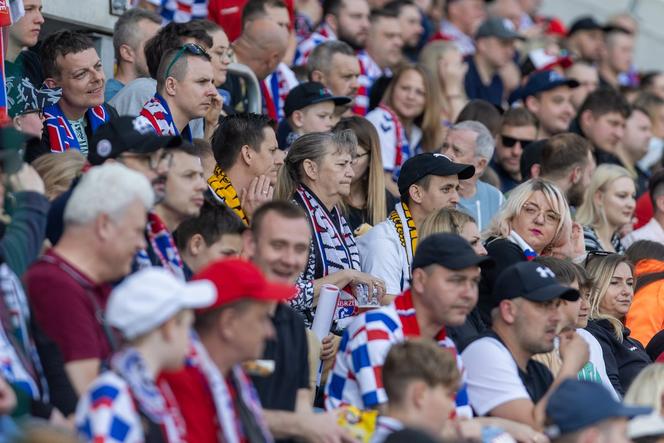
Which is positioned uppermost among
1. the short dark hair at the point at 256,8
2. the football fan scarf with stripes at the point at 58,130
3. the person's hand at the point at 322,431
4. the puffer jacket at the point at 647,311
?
the short dark hair at the point at 256,8

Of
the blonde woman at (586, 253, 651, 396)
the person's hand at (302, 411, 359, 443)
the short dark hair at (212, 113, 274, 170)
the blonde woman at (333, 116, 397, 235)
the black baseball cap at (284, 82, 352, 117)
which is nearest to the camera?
the person's hand at (302, 411, 359, 443)

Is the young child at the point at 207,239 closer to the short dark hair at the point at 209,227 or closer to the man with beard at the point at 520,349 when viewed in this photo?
the short dark hair at the point at 209,227

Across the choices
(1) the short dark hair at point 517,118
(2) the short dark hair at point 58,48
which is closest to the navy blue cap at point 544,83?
(1) the short dark hair at point 517,118

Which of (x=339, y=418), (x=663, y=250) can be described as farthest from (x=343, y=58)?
(x=339, y=418)

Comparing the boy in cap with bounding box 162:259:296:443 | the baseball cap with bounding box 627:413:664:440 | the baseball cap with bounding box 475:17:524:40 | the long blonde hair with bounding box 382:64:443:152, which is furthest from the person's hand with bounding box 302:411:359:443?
the baseball cap with bounding box 475:17:524:40

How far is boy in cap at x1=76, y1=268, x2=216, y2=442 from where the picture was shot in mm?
4676

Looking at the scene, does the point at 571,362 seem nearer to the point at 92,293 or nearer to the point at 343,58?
the point at 92,293

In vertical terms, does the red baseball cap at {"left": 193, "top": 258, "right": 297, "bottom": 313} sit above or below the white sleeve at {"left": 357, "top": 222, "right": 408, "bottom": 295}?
above

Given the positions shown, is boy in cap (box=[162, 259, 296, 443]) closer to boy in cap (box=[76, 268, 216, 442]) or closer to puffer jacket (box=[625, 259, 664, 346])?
boy in cap (box=[76, 268, 216, 442])

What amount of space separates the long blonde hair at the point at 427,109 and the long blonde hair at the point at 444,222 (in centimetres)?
326

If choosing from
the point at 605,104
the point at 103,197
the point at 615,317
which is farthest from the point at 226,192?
the point at 605,104

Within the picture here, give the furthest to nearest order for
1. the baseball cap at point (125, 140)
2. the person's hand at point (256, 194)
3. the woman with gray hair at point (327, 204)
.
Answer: the woman with gray hair at point (327, 204)
the person's hand at point (256, 194)
the baseball cap at point (125, 140)

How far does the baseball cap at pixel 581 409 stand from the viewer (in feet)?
Result: 17.5

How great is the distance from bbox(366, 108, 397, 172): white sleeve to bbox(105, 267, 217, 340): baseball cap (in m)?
5.74
